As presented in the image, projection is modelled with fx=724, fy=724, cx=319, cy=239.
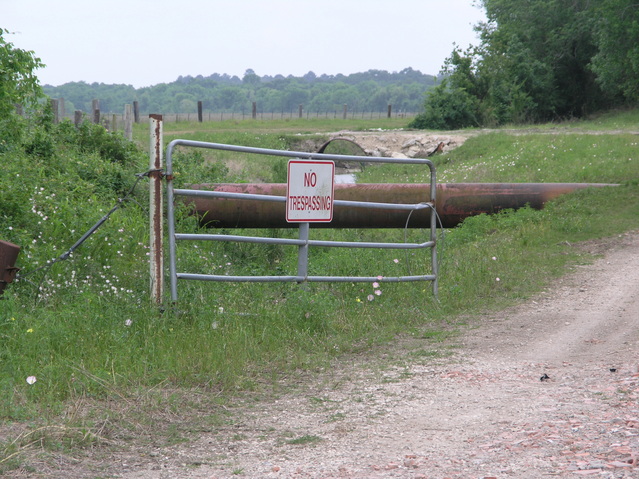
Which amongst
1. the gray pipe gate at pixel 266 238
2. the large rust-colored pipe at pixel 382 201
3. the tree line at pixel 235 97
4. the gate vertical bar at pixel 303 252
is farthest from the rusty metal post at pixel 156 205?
the tree line at pixel 235 97

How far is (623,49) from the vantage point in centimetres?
2375

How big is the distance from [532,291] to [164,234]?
3994 millimetres

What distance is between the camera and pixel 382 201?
9656 mm

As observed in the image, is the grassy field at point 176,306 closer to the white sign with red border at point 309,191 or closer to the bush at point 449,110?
the white sign with red border at point 309,191

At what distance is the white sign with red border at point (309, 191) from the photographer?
633 cm

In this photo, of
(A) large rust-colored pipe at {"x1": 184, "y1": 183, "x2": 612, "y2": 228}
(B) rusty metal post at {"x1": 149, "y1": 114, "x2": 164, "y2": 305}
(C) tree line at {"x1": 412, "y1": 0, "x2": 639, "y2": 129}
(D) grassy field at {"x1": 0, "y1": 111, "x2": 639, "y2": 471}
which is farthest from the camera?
(C) tree line at {"x1": 412, "y1": 0, "x2": 639, "y2": 129}

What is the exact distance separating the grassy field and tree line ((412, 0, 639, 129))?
2439cm

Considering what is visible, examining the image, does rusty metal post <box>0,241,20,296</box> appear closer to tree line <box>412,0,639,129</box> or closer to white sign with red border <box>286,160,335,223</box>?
white sign with red border <box>286,160,335,223</box>

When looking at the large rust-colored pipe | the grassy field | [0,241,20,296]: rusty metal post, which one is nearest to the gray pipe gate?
the grassy field

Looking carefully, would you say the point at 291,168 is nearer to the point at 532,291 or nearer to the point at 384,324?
the point at 384,324

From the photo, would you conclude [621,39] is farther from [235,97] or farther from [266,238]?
[235,97]

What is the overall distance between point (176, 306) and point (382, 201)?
439 centimetres

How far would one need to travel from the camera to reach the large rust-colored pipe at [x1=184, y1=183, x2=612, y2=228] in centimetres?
883

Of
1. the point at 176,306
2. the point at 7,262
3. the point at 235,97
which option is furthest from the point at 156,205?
the point at 235,97
